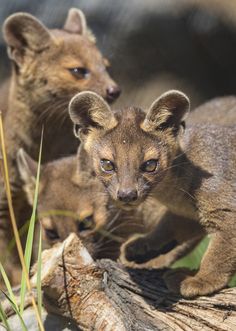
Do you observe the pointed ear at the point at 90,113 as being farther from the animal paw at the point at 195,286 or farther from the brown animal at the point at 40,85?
the brown animal at the point at 40,85

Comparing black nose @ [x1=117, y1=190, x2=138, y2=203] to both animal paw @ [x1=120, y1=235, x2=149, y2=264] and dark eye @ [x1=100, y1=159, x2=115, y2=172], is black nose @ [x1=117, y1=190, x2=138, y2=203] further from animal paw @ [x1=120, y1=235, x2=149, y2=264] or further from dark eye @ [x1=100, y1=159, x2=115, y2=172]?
animal paw @ [x1=120, y1=235, x2=149, y2=264]

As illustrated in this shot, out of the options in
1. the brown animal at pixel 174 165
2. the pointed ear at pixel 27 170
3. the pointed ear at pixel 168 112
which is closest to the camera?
the brown animal at pixel 174 165

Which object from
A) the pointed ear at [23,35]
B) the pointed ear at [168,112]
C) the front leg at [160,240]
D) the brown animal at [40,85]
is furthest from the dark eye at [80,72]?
the pointed ear at [168,112]

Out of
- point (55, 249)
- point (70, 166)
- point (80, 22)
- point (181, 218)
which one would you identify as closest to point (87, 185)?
point (70, 166)

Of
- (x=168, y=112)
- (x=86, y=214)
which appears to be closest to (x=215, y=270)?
(x=168, y=112)

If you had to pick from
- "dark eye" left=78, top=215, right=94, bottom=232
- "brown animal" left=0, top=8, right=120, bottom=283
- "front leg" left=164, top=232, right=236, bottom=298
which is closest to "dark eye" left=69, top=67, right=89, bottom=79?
"brown animal" left=0, top=8, right=120, bottom=283

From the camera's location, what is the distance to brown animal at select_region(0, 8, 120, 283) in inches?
321

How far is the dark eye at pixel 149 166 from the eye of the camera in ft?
18.6

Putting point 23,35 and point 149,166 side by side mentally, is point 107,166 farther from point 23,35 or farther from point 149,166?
point 23,35

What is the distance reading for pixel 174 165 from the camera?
19.7 ft

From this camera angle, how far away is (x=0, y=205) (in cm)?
821

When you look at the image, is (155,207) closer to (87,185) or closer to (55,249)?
(87,185)

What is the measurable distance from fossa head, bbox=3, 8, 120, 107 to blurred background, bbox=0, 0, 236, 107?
2.53m

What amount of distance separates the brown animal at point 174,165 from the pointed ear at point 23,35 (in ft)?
7.85
